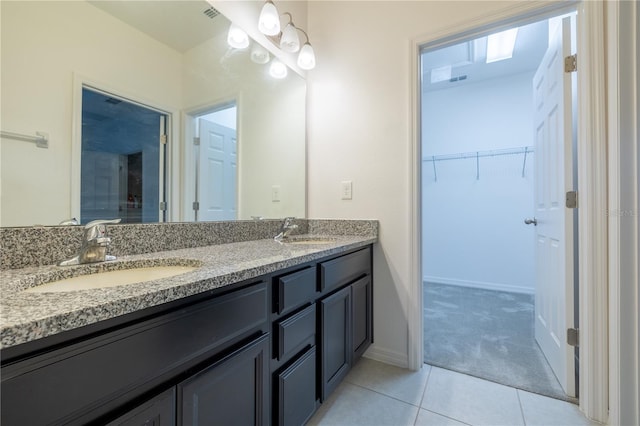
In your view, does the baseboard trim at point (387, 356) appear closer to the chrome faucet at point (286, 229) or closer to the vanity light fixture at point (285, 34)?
the chrome faucet at point (286, 229)

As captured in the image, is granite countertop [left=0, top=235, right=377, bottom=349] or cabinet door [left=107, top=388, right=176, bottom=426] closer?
granite countertop [left=0, top=235, right=377, bottom=349]

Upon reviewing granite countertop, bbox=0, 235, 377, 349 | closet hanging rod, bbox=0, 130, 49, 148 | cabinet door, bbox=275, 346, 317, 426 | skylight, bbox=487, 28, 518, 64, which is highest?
skylight, bbox=487, 28, 518, 64

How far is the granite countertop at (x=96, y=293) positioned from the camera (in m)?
0.41

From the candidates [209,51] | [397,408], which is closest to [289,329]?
[397,408]

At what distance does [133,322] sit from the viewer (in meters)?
0.54

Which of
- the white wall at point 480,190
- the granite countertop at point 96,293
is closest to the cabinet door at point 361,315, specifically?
the granite countertop at point 96,293

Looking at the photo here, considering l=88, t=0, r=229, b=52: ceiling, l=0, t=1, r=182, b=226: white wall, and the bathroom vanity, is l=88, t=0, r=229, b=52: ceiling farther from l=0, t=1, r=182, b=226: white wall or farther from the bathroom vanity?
the bathroom vanity

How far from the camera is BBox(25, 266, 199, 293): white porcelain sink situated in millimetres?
717

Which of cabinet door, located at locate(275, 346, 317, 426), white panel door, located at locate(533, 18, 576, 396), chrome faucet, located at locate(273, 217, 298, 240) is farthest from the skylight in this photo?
cabinet door, located at locate(275, 346, 317, 426)

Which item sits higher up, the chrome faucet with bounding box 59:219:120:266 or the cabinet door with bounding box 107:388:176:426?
the chrome faucet with bounding box 59:219:120:266

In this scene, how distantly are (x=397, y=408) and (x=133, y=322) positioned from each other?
130 centimetres

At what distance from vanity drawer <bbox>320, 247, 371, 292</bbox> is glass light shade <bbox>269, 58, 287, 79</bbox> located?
126 cm

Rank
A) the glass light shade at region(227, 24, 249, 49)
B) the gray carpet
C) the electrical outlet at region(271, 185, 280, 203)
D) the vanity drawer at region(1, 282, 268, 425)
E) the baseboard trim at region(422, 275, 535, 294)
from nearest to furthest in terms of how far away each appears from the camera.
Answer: the vanity drawer at region(1, 282, 268, 425) → the glass light shade at region(227, 24, 249, 49) → the gray carpet → the electrical outlet at region(271, 185, 280, 203) → the baseboard trim at region(422, 275, 535, 294)

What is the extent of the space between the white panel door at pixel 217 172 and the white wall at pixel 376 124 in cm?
67
